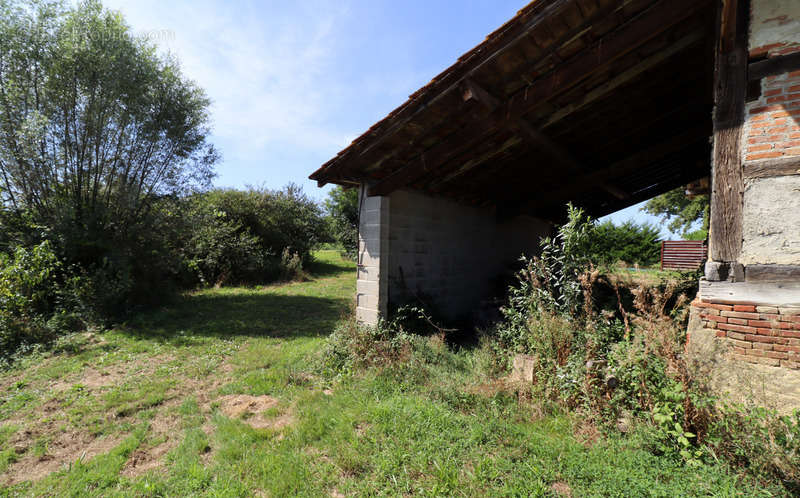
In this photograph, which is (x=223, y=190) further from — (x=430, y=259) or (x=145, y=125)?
(x=430, y=259)

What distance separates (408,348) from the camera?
4109 millimetres

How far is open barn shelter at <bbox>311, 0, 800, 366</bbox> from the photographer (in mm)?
2738

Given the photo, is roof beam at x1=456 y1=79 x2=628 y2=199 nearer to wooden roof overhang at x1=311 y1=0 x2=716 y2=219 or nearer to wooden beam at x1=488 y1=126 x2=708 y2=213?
wooden roof overhang at x1=311 y1=0 x2=716 y2=219

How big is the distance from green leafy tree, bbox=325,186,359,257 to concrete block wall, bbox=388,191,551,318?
Answer: 12985 mm

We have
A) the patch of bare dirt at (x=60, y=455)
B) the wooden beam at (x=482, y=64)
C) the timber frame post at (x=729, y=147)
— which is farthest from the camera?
the wooden beam at (x=482, y=64)

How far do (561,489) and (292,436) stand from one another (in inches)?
86.9

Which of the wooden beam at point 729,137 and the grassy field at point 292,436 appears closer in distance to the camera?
the grassy field at point 292,436

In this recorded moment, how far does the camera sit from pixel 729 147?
292cm

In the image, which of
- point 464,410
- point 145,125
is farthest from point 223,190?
point 464,410

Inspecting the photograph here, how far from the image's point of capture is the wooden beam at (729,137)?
286cm

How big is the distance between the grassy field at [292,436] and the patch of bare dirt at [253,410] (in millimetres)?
21

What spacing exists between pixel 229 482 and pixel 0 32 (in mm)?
9859

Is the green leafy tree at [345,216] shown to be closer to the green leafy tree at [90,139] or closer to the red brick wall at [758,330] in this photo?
the green leafy tree at [90,139]

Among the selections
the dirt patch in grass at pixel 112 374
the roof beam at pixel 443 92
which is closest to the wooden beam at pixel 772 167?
the roof beam at pixel 443 92
